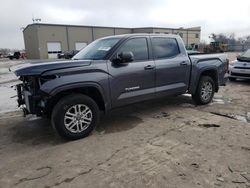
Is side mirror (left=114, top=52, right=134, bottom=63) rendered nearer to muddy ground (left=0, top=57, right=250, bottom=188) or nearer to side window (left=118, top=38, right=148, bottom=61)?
side window (left=118, top=38, right=148, bottom=61)

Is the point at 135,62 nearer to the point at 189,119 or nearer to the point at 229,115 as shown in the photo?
the point at 189,119

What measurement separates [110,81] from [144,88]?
0.93 metres

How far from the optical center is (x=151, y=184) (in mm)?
2947

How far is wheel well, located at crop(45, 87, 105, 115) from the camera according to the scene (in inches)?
165

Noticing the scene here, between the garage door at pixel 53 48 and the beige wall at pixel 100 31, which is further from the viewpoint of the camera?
the beige wall at pixel 100 31

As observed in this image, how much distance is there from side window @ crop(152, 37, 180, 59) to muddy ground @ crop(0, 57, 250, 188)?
139 centimetres

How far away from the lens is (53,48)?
44.0 m

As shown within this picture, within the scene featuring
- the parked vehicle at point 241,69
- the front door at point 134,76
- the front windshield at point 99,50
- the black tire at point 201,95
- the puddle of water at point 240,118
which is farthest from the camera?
the parked vehicle at point 241,69

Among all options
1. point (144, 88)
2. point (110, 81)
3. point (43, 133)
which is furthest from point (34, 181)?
point (144, 88)

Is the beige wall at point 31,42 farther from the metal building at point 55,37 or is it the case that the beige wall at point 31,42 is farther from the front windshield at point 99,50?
the front windshield at point 99,50

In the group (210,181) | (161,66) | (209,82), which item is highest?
(161,66)

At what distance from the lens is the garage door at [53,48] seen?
43.5 m

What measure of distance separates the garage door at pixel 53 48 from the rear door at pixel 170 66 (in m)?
Answer: 40.3

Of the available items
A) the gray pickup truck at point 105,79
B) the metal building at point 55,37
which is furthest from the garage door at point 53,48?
the gray pickup truck at point 105,79
